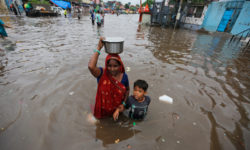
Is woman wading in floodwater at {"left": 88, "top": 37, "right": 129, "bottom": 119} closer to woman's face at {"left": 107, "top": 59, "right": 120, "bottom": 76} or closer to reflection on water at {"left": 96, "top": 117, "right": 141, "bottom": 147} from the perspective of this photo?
woman's face at {"left": 107, "top": 59, "right": 120, "bottom": 76}

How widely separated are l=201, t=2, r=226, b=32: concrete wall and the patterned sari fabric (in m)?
18.5

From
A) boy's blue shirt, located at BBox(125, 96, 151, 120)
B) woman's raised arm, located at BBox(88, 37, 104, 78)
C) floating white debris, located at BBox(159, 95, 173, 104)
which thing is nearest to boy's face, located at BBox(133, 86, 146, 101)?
boy's blue shirt, located at BBox(125, 96, 151, 120)

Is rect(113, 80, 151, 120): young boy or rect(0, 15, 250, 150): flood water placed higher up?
rect(113, 80, 151, 120): young boy

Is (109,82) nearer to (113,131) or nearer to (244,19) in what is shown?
(113,131)

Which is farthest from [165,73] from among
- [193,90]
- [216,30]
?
[216,30]

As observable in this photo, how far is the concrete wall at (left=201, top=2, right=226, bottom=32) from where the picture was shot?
47.6ft

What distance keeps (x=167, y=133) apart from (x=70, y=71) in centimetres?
348

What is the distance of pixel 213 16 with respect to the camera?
15523 mm

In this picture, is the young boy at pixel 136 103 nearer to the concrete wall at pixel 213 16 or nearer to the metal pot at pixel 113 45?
the metal pot at pixel 113 45

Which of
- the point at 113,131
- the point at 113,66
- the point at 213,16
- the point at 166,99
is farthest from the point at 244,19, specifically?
the point at 113,131

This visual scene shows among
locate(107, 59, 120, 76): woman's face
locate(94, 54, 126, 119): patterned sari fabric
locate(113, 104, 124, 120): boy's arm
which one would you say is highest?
locate(107, 59, 120, 76): woman's face

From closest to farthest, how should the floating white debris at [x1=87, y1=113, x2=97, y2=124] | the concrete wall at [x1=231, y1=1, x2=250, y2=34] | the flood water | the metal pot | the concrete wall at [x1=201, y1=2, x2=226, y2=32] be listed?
the metal pot < the flood water < the floating white debris at [x1=87, y1=113, x2=97, y2=124] < the concrete wall at [x1=231, y1=1, x2=250, y2=34] < the concrete wall at [x1=201, y1=2, x2=226, y2=32]

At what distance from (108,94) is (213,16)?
768 inches

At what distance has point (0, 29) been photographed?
6344 mm
